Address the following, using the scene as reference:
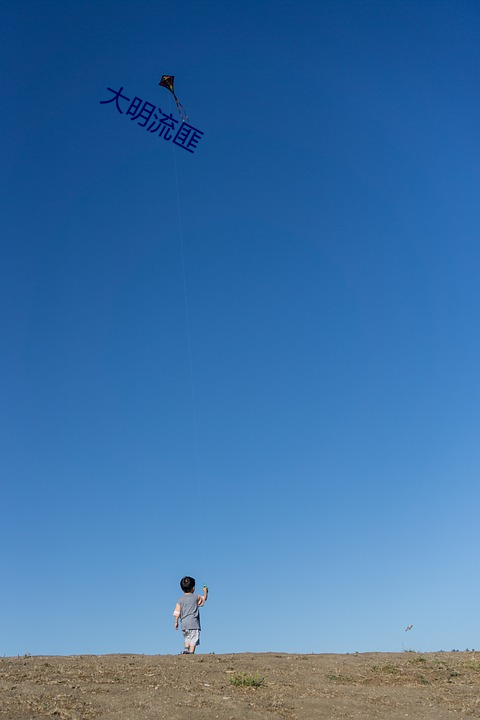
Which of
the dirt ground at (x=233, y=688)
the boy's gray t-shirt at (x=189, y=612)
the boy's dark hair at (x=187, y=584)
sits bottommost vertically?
the dirt ground at (x=233, y=688)

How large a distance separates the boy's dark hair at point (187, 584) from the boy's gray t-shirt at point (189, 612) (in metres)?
0.24

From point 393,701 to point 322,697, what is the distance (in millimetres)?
1392

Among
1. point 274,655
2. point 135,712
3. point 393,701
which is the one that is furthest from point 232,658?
point 135,712

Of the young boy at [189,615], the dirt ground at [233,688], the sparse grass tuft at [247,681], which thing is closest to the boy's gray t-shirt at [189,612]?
the young boy at [189,615]

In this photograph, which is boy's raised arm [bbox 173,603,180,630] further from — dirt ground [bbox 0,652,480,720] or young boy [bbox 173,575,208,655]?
dirt ground [bbox 0,652,480,720]

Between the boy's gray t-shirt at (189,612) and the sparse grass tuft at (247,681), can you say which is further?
the boy's gray t-shirt at (189,612)

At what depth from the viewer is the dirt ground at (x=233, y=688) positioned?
34.7ft

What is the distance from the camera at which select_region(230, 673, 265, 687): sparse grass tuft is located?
40.8 ft

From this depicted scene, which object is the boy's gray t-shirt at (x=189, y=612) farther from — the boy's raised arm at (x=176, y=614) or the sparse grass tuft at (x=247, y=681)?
the sparse grass tuft at (x=247, y=681)

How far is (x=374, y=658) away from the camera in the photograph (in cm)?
1684

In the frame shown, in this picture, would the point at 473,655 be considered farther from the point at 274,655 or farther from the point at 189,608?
the point at 189,608

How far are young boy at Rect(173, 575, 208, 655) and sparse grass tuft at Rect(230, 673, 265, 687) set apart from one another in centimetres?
480

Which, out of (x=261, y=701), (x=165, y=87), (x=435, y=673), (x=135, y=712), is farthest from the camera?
(x=165, y=87)

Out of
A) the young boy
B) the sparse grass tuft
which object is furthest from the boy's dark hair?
the sparse grass tuft
